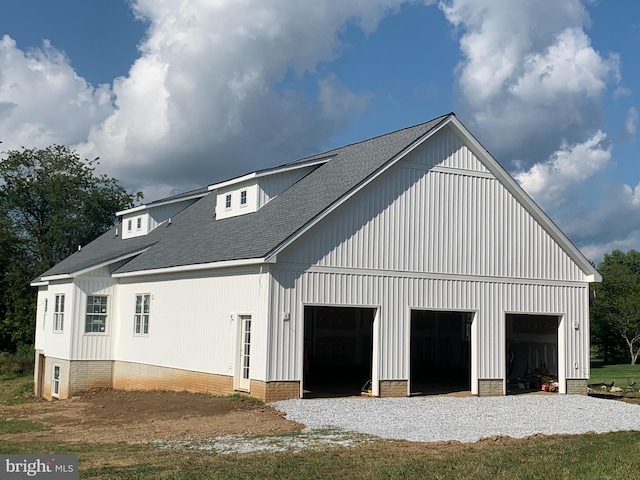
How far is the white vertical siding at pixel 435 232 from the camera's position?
2128 centimetres

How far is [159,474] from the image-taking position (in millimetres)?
10680

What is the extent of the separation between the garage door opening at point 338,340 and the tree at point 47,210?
92.7ft

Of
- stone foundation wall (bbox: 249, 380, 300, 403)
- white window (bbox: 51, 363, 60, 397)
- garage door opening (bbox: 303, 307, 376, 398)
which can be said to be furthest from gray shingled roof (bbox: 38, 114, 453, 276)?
garage door opening (bbox: 303, 307, 376, 398)

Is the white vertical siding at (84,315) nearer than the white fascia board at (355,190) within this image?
No

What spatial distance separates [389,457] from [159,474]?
11.7ft

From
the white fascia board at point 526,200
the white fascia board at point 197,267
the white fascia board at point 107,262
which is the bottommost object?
the white fascia board at point 197,267

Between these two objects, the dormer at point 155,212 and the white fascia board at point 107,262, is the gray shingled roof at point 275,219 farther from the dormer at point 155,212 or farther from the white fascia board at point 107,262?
the dormer at point 155,212

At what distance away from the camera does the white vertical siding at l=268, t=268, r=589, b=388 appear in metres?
20.2

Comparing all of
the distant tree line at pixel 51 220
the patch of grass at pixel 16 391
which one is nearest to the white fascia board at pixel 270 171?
the patch of grass at pixel 16 391

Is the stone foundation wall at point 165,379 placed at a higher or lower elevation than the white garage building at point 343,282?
lower

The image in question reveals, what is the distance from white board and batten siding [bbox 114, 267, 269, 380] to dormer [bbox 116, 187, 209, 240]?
5929 millimetres

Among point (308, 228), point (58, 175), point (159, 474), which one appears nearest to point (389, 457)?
point (159, 474)

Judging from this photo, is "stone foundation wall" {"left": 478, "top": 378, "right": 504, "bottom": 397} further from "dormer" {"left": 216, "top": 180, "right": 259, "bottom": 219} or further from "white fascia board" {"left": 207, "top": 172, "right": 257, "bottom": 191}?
"white fascia board" {"left": 207, "top": 172, "right": 257, "bottom": 191}

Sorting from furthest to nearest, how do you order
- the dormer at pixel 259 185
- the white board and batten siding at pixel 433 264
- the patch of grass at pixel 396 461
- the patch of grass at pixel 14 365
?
1. the patch of grass at pixel 14 365
2. the dormer at pixel 259 185
3. the white board and batten siding at pixel 433 264
4. the patch of grass at pixel 396 461
